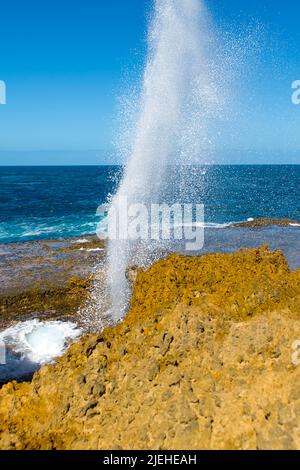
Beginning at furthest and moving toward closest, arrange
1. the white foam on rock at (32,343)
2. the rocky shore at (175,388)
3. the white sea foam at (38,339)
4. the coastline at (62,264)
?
the coastline at (62,264) < the white sea foam at (38,339) < the white foam on rock at (32,343) < the rocky shore at (175,388)

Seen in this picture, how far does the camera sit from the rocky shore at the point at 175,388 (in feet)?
17.5

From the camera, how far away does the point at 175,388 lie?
5992 millimetres

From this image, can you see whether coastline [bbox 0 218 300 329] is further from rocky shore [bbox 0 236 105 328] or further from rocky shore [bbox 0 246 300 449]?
rocky shore [bbox 0 246 300 449]

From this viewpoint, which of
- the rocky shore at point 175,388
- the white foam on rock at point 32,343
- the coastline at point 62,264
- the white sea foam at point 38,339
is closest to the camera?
the rocky shore at point 175,388

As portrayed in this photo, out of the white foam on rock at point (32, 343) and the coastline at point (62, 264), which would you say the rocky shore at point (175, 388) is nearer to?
the white foam on rock at point (32, 343)

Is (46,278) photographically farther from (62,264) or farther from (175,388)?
(175,388)

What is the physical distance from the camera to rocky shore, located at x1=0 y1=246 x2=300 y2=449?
5324 mm

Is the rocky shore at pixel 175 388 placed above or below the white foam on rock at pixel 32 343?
above

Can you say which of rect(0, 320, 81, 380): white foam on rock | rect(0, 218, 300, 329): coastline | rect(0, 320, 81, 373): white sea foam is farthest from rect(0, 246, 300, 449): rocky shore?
rect(0, 218, 300, 329): coastline

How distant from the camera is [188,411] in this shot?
5652mm

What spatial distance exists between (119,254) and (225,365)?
28396mm

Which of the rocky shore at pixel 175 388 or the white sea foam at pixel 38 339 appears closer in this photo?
the rocky shore at pixel 175 388

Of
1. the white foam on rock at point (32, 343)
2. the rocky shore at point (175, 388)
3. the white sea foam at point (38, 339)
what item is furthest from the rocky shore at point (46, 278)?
the rocky shore at point (175, 388)
